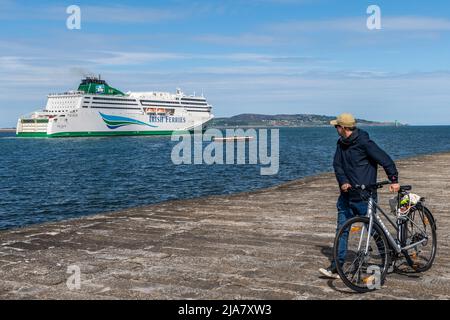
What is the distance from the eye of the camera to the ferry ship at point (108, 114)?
98438 mm

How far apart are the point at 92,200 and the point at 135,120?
8358 cm

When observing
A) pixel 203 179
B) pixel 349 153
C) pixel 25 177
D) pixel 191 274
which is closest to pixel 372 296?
pixel 349 153

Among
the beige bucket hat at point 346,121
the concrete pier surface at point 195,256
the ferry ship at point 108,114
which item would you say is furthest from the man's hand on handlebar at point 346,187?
the ferry ship at point 108,114

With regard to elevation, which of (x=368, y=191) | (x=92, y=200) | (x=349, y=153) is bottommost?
(x=92, y=200)

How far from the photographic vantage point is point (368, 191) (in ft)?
16.8

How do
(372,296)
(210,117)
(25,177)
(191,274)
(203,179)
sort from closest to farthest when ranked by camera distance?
(372,296) → (191,274) → (203,179) → (25,177) → (210,117)

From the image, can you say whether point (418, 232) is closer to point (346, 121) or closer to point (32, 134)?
point (346, 121)

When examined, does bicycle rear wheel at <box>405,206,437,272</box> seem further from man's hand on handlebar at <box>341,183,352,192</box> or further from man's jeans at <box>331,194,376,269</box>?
man's hand on handlebar at <box>341,183,352,192</box>

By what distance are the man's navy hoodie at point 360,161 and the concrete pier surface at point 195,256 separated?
3.56 feet

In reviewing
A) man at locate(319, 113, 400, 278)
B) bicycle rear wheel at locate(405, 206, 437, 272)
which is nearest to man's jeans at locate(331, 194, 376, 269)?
man at locate(319, 113, 400, 278)

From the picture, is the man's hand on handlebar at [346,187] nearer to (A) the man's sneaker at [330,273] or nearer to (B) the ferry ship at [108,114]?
(A) the man's sneaker at [330,273]

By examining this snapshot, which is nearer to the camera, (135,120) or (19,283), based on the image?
(19,283)

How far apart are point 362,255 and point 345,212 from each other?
56cm

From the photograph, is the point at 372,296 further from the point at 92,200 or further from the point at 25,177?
the point at 25,177
